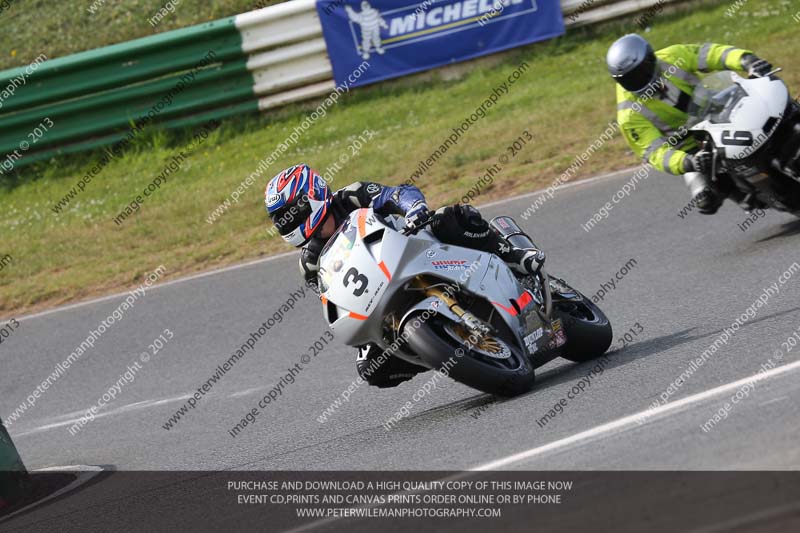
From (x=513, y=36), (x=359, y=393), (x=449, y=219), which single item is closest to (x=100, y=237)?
(x=513, y=36)

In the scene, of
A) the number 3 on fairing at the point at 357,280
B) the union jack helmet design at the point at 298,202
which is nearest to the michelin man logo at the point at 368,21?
the union jack helmet design at the point at 298,202

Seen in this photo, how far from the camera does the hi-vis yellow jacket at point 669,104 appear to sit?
28.5 feet

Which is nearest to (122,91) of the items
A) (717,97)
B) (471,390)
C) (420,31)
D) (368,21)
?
(368,21)

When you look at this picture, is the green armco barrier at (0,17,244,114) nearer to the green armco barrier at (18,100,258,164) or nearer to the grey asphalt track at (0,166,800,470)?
the green armco barrier at (18,100,258,164)

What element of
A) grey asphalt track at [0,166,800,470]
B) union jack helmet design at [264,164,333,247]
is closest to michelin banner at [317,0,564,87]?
grey asphalt track at [0,166,800,470]

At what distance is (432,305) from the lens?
620cm

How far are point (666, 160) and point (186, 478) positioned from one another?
4397 mm

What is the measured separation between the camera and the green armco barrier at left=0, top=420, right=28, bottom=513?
7.06m

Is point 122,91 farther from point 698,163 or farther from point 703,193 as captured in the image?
point 698,163

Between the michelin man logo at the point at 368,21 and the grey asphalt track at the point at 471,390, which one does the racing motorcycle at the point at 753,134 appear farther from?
the michelin man logo at the point at 368,21

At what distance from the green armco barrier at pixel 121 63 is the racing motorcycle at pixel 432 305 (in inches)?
419

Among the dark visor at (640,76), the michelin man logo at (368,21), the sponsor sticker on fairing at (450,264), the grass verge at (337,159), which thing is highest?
the sponsor sticker on fairing at (450,264)

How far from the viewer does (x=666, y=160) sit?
28.3ft

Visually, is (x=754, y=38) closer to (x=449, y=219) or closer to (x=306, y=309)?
(x=306, y=309)
